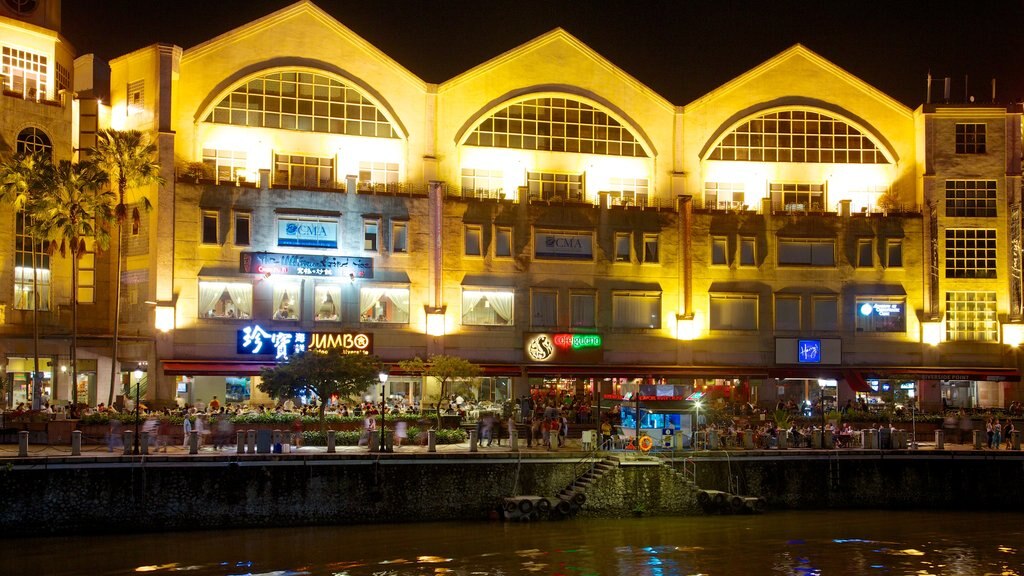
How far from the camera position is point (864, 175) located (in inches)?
2844

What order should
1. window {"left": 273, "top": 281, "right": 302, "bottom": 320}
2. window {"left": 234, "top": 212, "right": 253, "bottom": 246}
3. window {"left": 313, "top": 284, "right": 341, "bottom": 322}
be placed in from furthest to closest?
1. window {"left": 313, "top": 284, "right": 341, "bottom": 322}
2. window {"left": 273, "top": 281, "right": 302, "bottom": 320}
3. window {"left": 234, "top": 212, "right": 253, "bottom": 246}

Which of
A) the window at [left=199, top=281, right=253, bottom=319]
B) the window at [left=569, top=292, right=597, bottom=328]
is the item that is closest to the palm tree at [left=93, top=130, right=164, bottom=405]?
the window at [left=199, top=281, right=253, bottom=319]

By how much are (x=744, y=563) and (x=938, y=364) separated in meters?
37.0

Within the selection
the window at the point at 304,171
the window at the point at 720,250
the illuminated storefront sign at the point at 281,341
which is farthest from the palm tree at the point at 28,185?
the window at the point at 720,250

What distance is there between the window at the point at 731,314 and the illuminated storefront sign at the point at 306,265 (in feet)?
68.3

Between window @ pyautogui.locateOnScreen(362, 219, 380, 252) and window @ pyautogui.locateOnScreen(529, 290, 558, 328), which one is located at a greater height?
window @ pyautogui.locateOnScreen(362, 219, 380, 252)

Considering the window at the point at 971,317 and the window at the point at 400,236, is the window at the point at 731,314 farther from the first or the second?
the window at the point at 400,236

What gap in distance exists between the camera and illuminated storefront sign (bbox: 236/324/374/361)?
6194 centimetres

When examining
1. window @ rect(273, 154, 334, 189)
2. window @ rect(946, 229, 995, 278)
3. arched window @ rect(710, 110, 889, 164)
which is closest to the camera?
window @ rect(273, 154, 334, 189)

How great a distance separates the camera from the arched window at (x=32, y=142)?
60.9m

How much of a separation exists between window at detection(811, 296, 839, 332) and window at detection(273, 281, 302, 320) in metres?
30.7

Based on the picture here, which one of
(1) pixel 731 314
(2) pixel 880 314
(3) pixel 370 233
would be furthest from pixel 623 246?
(2) pixel 880 314

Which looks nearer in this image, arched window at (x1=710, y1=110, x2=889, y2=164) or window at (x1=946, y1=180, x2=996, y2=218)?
window at (x1=946, y1=180, x2=996, y2=218)

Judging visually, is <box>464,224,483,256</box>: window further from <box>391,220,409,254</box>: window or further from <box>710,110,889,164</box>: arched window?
<box>710,110,889,164</box>: arched window
